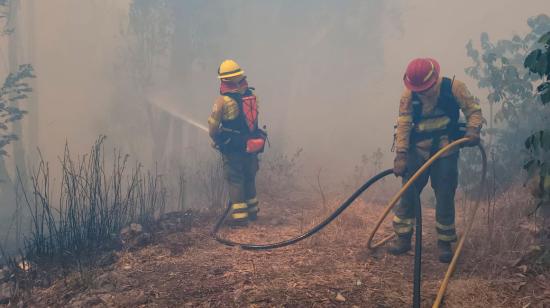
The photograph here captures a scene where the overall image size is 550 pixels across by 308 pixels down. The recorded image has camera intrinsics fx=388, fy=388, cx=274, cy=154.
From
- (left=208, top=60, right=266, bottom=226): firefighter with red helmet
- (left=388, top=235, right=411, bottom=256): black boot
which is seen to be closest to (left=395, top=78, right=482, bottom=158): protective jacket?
(left=388, top=235, right=411, bottom=256): black boot

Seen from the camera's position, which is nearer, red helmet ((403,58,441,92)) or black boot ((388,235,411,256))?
red helmet ((403,58,441,92))

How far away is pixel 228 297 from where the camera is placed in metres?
3.38

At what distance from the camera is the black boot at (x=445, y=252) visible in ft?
13.6

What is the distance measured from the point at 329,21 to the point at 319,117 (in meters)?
6.44

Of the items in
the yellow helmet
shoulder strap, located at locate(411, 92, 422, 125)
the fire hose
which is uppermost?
the yellow helmet

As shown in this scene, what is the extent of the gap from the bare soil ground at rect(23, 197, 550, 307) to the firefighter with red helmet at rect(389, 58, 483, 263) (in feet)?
1.11

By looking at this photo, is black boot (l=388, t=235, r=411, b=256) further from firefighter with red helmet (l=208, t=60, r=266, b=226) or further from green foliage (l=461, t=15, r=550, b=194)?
green foliage (l=461, t=15, r=550, b=194)

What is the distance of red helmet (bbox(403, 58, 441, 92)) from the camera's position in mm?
4184

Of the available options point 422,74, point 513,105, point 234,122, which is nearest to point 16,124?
point 234,122

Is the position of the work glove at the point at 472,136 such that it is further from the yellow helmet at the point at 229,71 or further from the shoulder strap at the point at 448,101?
the yellow helmet at the point at 229,71

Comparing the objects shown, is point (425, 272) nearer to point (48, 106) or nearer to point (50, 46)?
point (48, 106)

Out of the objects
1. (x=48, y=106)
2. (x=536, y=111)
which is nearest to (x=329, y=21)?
(x=536, y=111)

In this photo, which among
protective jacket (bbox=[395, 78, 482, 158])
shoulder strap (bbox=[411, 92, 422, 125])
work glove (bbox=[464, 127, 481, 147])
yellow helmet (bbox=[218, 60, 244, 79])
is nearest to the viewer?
work glove (bbox=[464, 127, 481, 147])

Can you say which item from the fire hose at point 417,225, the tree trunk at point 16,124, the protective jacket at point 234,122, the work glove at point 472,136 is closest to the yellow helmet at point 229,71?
the protective jacket at point 234,122
